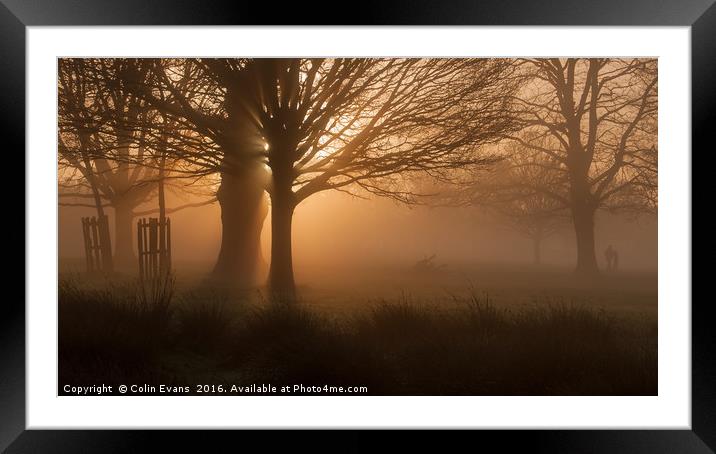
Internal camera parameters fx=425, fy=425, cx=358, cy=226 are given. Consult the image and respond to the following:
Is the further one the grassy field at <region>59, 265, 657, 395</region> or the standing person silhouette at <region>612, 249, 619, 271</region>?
the standing person silhouette at <region>612, 249, 619, 271</region>

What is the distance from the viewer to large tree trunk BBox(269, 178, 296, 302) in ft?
13.3

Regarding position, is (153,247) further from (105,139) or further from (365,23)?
(365,23)

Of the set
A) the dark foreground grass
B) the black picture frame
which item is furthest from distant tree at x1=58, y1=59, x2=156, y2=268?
the black picture frame

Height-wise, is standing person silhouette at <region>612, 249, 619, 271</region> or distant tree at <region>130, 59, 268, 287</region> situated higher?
distant tree at <region>130, 59, 268, 287</region>

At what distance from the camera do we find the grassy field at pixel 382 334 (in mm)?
→ 3559

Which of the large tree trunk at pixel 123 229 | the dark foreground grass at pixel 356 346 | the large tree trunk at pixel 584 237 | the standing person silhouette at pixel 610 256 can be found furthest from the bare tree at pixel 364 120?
the standing person silhouette at pixel 610 256

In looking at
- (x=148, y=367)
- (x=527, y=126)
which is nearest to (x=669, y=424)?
(x=527, y=126)

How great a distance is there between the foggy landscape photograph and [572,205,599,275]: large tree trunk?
0.07 ft

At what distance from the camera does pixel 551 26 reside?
9.78 ft

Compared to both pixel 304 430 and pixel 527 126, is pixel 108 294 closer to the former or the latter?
pixel 304 430

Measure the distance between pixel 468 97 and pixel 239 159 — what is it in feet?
8.22

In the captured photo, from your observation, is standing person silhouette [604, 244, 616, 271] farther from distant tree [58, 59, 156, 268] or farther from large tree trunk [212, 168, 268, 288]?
distant tree [58, 59, 156, 268]

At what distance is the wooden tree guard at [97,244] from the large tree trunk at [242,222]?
104 centimetres

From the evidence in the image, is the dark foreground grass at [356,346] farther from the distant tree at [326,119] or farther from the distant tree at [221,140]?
the distant tree at [326,119]
